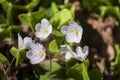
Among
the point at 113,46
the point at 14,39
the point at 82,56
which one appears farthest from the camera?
the point at 113,46

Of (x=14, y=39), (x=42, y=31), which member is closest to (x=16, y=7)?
(x=14, y=39)

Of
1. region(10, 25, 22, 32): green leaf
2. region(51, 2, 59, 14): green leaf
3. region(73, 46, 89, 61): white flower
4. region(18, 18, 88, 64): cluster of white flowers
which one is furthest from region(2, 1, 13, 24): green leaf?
region(73, 46, 89, 61): white flower

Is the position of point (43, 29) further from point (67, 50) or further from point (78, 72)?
point (78, 72)

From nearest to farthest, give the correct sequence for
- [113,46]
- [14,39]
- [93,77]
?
1. [93,77]
2. [14,39]
3. [113,46]

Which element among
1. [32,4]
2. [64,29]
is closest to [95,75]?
[64,29]

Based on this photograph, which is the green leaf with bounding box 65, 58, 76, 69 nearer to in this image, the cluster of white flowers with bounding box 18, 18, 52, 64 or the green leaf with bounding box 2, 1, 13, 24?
the cluster of white flowers with bounding box 18, 18, 52, 64

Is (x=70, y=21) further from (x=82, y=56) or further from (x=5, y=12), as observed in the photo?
(x=5, y=12)
